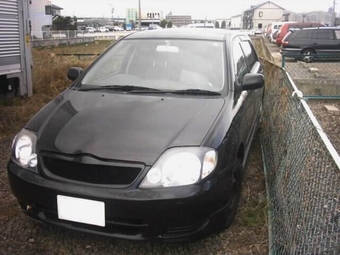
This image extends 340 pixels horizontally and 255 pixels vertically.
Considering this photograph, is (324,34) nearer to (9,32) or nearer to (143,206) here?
(9,32)

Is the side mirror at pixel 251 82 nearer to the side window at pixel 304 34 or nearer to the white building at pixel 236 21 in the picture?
the side window at pixel 304 34

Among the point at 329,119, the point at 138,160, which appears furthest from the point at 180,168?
the point at 329,119

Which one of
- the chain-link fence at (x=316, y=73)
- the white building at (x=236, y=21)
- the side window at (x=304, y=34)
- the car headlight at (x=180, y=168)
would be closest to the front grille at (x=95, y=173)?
the car headlight at (x=180, y=168)

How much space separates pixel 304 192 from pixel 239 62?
1775 mm

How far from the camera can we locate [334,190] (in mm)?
2021

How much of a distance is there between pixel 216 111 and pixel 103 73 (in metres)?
1.34

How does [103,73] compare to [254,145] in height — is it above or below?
above

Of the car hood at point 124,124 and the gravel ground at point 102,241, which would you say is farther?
the gravel ground at point 102,241

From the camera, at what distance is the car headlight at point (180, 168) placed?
7.25 feet

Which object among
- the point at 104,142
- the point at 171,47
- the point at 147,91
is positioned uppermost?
the point at 171,47

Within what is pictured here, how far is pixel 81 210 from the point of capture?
7.43 feet

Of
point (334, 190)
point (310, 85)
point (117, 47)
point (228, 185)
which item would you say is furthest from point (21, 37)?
point (310, 85)

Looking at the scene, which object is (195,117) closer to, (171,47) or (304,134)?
(304,134)

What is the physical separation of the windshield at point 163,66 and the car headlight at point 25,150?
0.86 m
